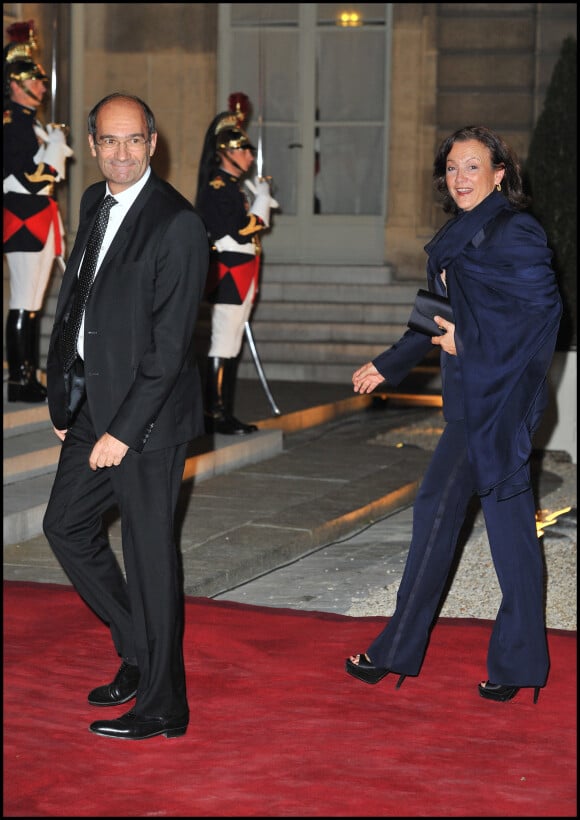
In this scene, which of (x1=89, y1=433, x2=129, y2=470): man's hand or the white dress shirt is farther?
the white dress shirt

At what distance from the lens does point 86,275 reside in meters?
4.09

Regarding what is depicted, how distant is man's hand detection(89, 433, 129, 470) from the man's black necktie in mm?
316

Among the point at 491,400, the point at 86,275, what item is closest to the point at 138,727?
the point at 86,275

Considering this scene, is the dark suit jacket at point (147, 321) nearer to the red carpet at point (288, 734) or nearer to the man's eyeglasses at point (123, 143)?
the man's eyeglasses at point (123, 143)

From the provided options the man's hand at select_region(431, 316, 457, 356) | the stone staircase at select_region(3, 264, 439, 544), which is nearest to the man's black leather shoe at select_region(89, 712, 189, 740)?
the man's hand at select_region(431, 316, 457, 356)

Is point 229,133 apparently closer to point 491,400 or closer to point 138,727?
point 491,400

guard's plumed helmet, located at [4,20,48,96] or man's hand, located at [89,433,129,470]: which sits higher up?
guard's plumed helmet, located at [4,20,48,96]

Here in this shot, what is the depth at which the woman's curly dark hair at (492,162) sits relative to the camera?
441 cm

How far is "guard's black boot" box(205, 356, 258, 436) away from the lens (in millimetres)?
8883

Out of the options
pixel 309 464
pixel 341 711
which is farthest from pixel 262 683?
pixel 309 464

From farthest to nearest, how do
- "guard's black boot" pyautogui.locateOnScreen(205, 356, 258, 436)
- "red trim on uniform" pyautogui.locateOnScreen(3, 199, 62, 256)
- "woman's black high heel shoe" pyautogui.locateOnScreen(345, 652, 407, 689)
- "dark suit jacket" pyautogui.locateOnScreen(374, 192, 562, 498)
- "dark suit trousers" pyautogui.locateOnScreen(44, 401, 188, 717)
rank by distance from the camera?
"guard's black boot" pyautogui.locateOnScreen(205, 356, 258, 436)
"red trim on uniform" pyautogui.locateOnScreen(3, 199, 62, 256)
"woman's black high heel shoe" pyautogui.locateOnScreen(345, 652, 407, 689)
"dark suit jacket" pyautogui.locateOnScreen(374, 192, 562, 498)
"dark suit trousers" pyautogui.locateOnScreen(44, 401, 188, 717)

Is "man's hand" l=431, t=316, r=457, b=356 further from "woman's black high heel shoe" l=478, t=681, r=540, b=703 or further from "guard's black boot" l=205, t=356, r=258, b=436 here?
"guard's black boot" l=205, t=356, r=258, b=436

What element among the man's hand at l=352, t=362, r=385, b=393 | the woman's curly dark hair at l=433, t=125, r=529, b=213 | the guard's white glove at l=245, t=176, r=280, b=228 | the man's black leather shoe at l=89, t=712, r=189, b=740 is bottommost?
the man's black leather shoe at l=89, t=712, r=189, b=740

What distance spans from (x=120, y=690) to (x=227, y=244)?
4.78 metres
